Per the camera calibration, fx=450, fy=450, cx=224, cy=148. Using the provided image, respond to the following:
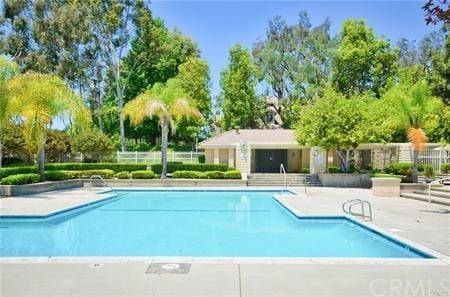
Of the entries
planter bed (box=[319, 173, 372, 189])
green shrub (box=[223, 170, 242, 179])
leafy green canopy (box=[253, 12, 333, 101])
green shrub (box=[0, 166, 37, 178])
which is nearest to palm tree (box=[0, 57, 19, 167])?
green shrub (box=[0, 166, 37, 178])

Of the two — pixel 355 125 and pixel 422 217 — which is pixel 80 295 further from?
pixel 355 125

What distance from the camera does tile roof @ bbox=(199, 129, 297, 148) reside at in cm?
3170

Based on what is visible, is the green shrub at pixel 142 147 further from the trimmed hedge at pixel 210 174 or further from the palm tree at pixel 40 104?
the palm tree at pixel 40 104

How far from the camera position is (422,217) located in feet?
44.1

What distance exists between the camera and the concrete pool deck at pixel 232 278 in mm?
5773

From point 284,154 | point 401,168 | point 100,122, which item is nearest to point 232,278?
point 401,168

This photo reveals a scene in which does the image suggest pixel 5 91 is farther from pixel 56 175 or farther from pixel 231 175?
pixel 231 175

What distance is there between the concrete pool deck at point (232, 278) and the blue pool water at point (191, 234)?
88.4 inches

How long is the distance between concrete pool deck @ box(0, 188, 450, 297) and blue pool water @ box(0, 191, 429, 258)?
7.37 ft

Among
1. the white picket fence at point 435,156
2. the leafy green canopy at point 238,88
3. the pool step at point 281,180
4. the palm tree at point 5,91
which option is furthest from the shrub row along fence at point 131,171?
the leafy green canopy at point 238,88

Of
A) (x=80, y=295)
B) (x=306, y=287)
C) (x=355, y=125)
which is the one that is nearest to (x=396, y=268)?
(x=306, y=287)

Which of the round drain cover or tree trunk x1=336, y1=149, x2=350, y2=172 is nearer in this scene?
the round drain cover

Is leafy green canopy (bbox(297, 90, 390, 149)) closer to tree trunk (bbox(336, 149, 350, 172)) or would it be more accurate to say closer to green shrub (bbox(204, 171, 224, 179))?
tree trunk (bbox(336, 149, 350, 172))
